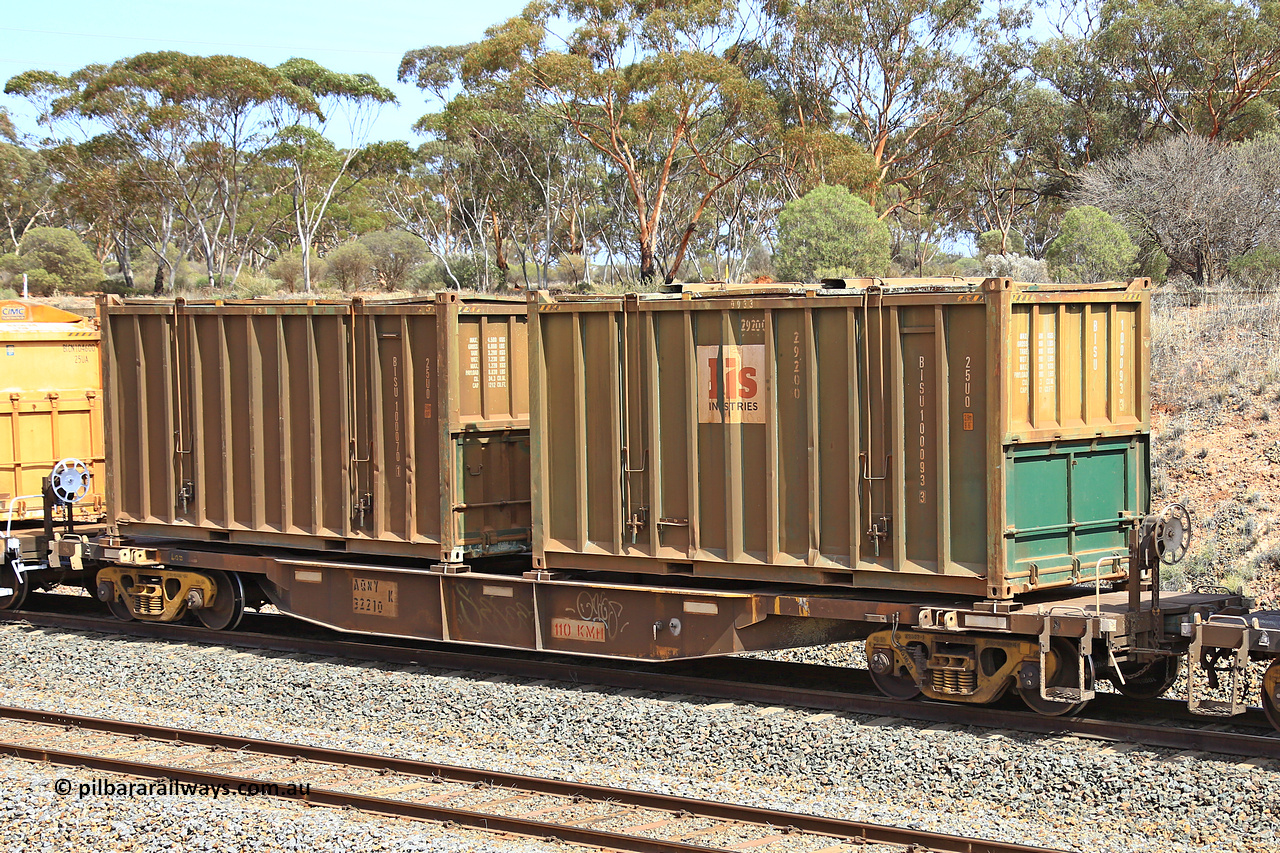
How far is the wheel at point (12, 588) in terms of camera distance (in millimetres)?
14911

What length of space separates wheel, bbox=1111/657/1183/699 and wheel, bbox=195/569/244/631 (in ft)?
29.0

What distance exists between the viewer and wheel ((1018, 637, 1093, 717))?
9.08 meters

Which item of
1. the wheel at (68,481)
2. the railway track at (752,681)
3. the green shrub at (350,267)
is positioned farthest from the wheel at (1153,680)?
the green shrub at (350,267)

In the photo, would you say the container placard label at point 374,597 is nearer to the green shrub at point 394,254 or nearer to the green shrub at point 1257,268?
the green shrub at point 1257,268

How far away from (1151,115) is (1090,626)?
43767mm

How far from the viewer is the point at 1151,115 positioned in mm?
47312

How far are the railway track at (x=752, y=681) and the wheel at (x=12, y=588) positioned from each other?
0.82ft

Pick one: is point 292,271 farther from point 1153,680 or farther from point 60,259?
point 1153,680

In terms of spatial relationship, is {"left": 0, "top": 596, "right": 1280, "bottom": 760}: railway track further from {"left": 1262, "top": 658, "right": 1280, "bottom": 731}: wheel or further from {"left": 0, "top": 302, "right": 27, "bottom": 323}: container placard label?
{"left": 0, "top": 302, "right": 27, "bottom": 323}: container placard label

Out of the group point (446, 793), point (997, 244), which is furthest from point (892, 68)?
point (446, 793)

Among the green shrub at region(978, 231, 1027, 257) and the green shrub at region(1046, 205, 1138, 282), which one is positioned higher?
the green shrub at region(978, 231, 1027, 257)

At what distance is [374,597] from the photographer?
12312 millimetres

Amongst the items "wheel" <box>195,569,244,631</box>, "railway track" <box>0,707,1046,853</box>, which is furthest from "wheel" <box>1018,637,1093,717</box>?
"wheel" <box>195,569,244,631</box>

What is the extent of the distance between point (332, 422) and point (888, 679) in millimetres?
5963
